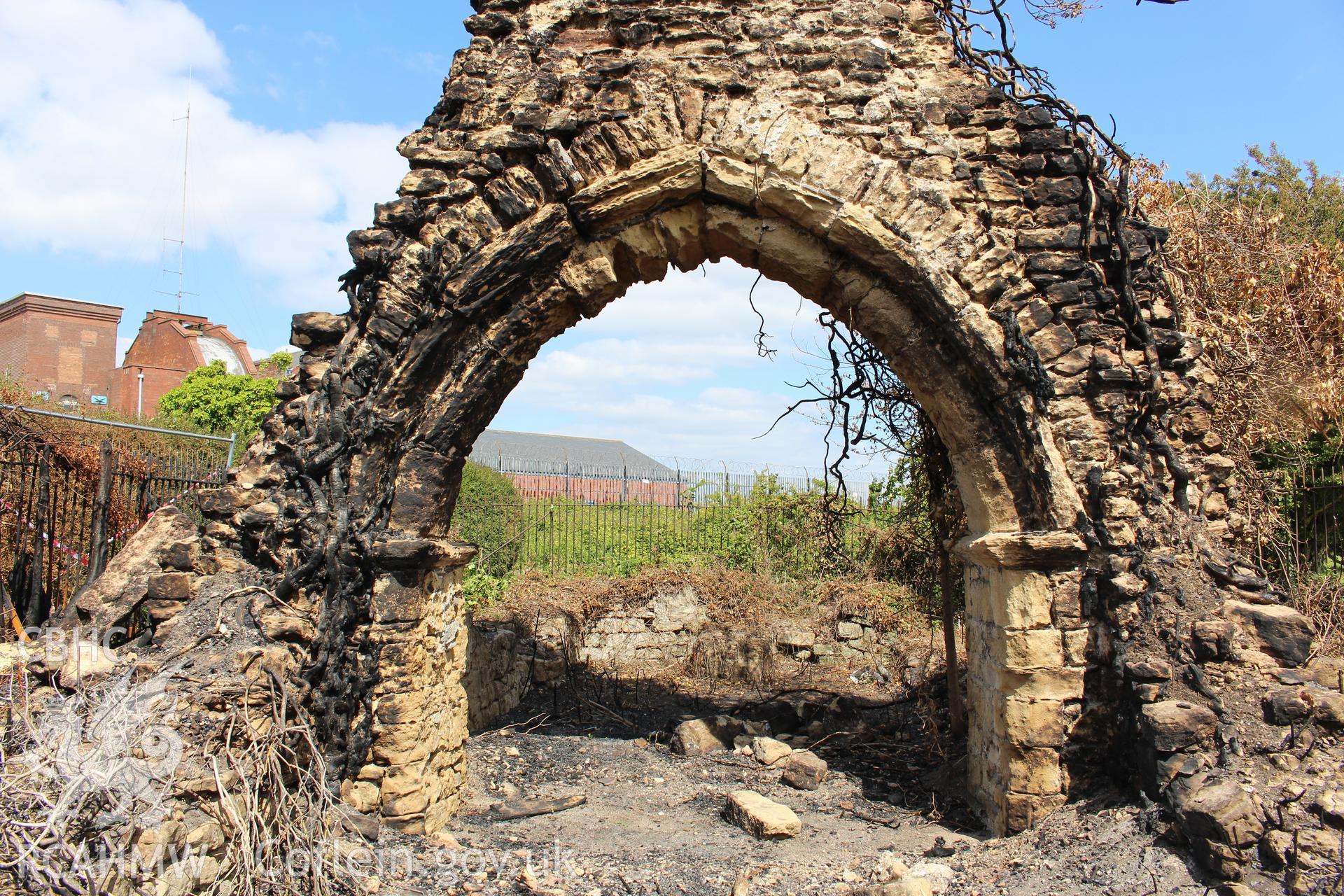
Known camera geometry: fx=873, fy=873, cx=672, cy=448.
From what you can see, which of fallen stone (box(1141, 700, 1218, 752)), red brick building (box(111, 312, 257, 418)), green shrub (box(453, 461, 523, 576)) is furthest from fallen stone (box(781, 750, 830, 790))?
red brick building (box(111, 312, 257, 418))

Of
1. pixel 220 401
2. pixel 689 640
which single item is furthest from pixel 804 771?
pixel 220 401

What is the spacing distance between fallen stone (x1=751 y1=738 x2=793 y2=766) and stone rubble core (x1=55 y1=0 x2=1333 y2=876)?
5.81 feet

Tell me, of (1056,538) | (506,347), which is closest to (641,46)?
(506,347)

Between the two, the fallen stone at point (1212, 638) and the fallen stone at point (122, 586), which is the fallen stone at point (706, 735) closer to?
the fallen stone at point (1212, 638)

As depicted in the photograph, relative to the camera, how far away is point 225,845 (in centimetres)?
331

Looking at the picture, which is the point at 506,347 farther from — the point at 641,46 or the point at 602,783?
the point at 602,783

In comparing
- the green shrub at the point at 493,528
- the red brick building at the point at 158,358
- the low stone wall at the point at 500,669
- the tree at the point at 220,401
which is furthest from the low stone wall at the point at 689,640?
the red brick building at the point at 158,358

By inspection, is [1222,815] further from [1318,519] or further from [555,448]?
[555,448]

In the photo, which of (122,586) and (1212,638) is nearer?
(1212,638)

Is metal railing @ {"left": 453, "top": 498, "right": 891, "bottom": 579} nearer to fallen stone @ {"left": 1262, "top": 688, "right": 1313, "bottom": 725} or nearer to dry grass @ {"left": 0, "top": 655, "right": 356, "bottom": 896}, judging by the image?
fallen stone @ {"left": 1262, "top": 688, "right": 1313, "bottom": 725}

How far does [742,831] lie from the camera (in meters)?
4.97

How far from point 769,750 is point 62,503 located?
22.0 feet

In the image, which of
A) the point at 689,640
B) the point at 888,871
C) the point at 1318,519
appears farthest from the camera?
the point at 689,640

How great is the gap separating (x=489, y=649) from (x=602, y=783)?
196 cm
